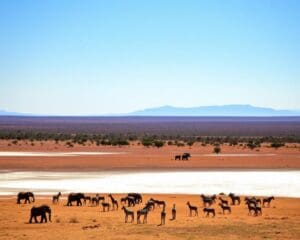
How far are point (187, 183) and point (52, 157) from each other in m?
25.6

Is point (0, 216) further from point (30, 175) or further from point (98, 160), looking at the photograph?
point (98, 160)

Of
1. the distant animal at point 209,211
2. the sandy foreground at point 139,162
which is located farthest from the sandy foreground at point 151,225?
the sandy foreground at point 139,162

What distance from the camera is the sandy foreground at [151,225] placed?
21078 millimetres

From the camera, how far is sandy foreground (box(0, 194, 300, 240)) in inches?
830

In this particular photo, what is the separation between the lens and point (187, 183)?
133 ft

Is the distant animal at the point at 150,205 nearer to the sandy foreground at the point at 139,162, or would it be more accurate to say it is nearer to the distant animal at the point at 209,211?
the distant animal at the point at 209,211

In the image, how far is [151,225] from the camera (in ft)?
76.7

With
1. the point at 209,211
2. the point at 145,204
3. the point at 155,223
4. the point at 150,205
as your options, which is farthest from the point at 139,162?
the point at 155,223

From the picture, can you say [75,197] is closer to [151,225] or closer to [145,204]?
[145,204]

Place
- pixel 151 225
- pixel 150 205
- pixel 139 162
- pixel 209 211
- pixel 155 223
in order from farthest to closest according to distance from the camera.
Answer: pixel 139 162
pixel 150 205
pixel 209 211
pixel 155 223
pixel 151 225

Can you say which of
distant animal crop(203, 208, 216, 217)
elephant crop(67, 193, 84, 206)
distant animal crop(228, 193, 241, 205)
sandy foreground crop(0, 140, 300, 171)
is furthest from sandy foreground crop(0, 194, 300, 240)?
sandy foreground crop(0, 140, 300, 171)

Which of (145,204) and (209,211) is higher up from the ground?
(209,211)

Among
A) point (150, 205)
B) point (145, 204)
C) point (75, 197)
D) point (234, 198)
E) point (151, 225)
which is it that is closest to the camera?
point (151, 225)

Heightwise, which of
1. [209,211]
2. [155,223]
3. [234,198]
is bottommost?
[155,223]
